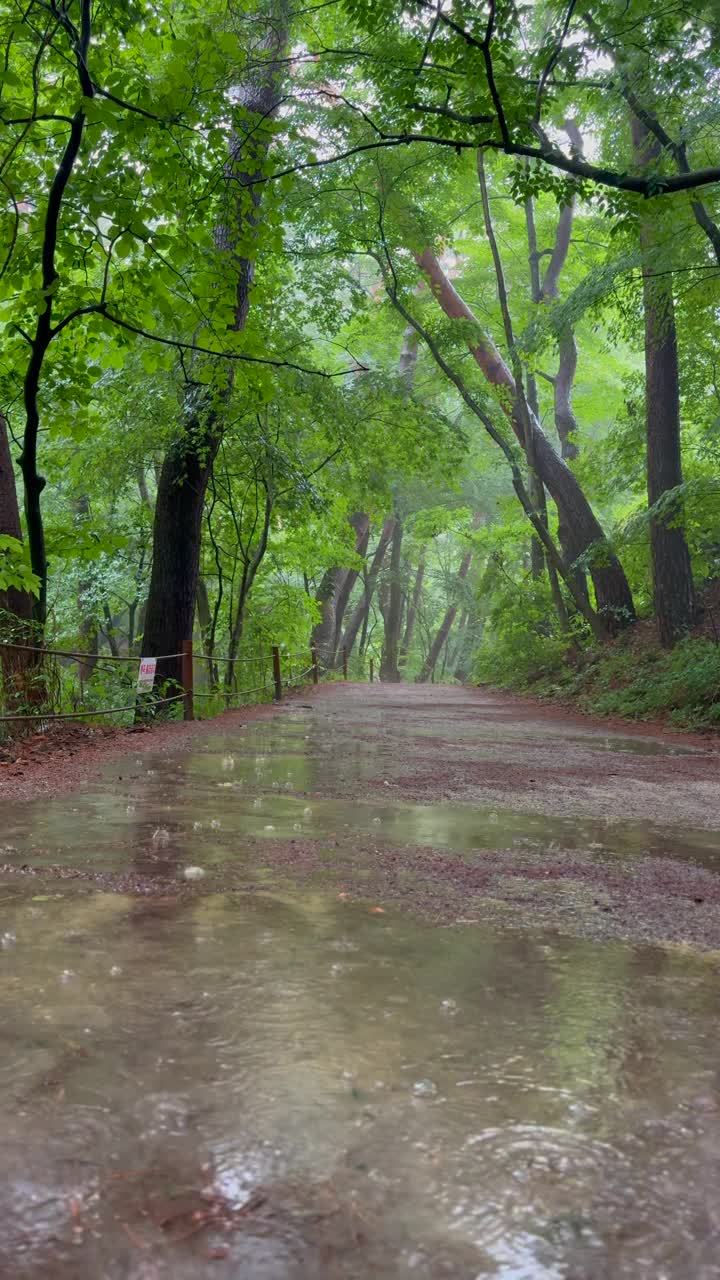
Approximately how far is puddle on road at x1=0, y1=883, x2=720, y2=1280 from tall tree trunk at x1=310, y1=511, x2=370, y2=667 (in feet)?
73.5

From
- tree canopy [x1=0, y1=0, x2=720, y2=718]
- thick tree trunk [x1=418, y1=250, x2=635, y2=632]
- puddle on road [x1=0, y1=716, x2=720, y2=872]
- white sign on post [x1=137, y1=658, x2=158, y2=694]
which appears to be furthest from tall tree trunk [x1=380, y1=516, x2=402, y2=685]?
puddle on road [x1=0, y1=716, x2=720, y2=872]

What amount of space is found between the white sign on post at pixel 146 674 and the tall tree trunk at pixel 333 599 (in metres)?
14.9

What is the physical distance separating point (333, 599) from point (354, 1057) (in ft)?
91.5

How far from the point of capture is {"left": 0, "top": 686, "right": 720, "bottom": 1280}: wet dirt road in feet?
4.34

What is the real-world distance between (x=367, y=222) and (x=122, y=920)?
14.3 meters

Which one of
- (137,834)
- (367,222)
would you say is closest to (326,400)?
(367,222)

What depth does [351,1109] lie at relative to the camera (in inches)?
64.8

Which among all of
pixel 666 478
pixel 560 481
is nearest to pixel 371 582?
pixel 560 481

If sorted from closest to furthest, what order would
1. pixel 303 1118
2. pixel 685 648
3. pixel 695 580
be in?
pixel 303 1118
pixel 685 648
pixel 695 580

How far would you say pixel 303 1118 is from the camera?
1.61 metres

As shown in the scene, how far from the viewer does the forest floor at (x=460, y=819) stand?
318 centimetres

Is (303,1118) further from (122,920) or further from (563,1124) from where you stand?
(122,920)

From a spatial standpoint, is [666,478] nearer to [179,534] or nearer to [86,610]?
[179,534]

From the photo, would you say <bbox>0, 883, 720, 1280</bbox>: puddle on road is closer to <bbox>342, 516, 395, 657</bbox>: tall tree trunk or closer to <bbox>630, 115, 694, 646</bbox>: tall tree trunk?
<bbox>630, 115, 694, 646</bbox>: tall tree trunk
